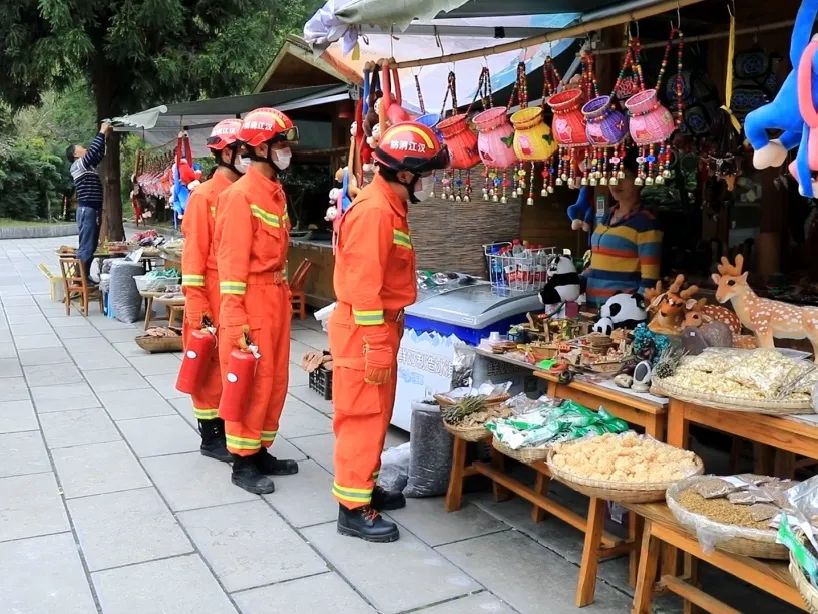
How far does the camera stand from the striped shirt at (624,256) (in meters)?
4.45

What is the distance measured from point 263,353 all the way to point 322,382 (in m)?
2.20

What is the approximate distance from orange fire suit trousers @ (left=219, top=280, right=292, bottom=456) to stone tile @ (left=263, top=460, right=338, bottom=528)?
0.29m

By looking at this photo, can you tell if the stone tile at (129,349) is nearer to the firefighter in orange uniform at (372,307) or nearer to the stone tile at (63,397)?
the stone tile at (63,397)

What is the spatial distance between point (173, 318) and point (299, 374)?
226 centimetres

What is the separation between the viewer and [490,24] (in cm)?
467

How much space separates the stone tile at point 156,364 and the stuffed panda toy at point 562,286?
413 cm

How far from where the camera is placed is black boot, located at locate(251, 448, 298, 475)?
15.2 feet

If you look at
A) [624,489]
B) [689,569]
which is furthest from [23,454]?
[689,569]

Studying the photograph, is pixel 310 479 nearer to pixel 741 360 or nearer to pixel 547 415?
pixel 547 415

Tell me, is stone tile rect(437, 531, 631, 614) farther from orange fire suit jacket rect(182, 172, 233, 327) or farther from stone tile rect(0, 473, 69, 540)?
orange fire suit jacket rect(182, 172, 233, 327)

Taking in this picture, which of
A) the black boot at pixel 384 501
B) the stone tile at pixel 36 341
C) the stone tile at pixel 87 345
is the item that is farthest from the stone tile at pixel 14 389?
the black boot at pixel 384 501

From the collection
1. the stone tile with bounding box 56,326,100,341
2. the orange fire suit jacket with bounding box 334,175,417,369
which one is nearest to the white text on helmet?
the orange fire suit jacket with bounding box 334,175,417,369

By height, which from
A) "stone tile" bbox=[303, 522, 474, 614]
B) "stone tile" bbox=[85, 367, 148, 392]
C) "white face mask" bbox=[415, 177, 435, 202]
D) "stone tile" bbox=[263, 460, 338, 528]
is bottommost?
"stone tile" bbox=[85, 367, 148, 392]

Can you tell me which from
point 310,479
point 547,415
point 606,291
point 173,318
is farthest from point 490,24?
point 173,318
